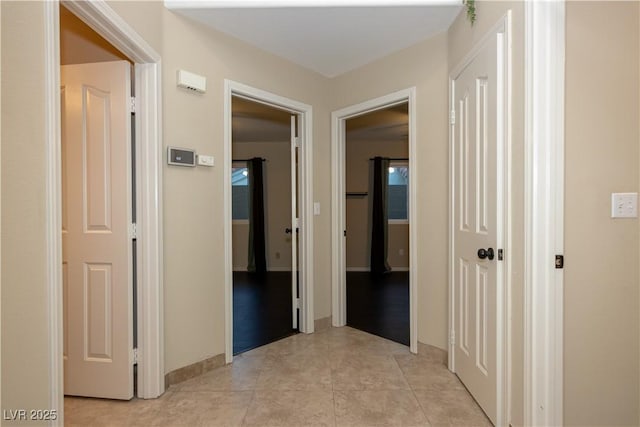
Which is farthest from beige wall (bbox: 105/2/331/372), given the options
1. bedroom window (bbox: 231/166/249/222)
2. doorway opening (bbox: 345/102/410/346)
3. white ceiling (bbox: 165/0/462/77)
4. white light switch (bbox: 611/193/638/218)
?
bedroom window (bbox: 231/166/249/222)

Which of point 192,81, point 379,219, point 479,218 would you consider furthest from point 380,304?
point 192,81

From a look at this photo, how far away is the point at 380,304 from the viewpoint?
436cm

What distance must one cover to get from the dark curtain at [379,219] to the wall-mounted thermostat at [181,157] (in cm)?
447

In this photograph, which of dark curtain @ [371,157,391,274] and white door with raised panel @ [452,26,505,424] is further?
dark curtain @ [371,157,391,274]

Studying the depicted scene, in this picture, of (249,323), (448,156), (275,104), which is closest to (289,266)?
(249,323)

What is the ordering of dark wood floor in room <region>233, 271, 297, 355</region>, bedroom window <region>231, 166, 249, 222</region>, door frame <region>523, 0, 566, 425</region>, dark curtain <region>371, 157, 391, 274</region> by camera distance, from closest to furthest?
door frame <region>523, 0, 566, 425</region>
dark wood floor in room <region>233, 271, 297, 355</region>
dark curtain <region>371, 157, 391, 274</region>
bedroom window <region>231, 166, 249, 222</region>

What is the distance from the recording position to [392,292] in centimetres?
500

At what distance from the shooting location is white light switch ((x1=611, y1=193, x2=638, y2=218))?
4.86 feet

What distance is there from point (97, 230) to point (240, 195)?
4.97 metres

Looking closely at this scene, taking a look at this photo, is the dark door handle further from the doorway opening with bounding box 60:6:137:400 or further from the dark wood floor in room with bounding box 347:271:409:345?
the doorway opening with bounding box 60:6:137:400

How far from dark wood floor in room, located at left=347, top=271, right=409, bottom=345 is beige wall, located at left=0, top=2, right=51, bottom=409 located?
102 inches

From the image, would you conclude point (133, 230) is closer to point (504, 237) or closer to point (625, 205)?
point (504, 237)

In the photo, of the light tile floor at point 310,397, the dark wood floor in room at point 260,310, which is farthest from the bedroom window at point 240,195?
the light tile floor at point 310,397

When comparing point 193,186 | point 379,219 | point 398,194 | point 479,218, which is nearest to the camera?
point 479,218
